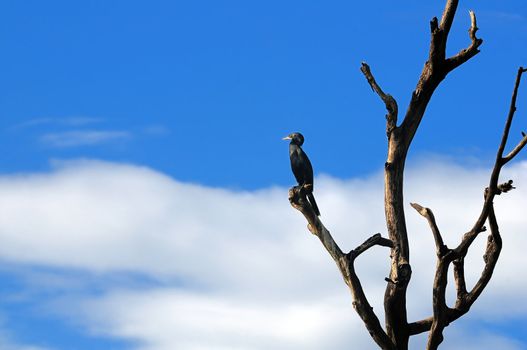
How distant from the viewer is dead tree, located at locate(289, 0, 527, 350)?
11.2 m

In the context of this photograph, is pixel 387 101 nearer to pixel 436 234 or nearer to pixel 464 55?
pixel 464 55

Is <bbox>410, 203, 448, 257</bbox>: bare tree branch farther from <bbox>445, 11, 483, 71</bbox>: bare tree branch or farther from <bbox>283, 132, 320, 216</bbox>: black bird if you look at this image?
<bbox>283, 132, 320, 216</bbox>: black bird

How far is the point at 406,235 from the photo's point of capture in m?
11.5

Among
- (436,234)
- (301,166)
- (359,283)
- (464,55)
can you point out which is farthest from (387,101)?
(301,166)

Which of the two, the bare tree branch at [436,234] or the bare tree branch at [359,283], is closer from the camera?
the bare tree branch at [436,234]

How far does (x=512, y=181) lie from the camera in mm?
11234

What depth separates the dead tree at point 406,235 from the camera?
36.7 ft

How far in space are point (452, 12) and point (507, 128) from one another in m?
1.67

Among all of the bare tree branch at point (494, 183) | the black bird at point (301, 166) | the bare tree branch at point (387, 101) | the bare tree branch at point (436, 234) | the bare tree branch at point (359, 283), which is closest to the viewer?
the bare tree branch at point (494, 183)

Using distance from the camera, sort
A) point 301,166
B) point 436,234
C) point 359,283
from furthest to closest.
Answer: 1. point 301,166
2. point 359,283
3. point 436,234

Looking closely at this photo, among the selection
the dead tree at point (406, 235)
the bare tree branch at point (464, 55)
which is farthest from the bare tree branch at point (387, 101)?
the bare tree branch at point (464, 55)

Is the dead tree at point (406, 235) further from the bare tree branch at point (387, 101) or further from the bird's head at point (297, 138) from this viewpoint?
the bird's head at point (297, 138)

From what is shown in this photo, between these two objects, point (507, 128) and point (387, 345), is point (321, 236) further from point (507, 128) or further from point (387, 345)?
point (507, 128)

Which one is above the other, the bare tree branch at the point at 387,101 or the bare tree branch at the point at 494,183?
the bare tree branch at the point at 387,101
